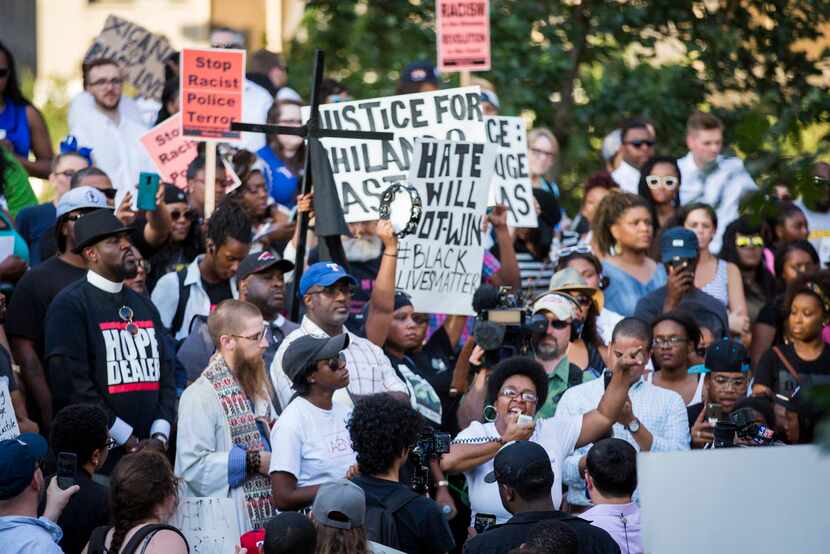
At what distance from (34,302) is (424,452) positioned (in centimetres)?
260

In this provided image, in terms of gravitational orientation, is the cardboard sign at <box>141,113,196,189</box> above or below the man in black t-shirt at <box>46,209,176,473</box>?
above

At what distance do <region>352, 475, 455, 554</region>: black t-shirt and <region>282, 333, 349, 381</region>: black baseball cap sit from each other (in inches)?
46.7

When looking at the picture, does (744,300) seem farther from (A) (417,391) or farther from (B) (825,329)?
(A) (417,391)

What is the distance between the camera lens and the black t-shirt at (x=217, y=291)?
9.95 m

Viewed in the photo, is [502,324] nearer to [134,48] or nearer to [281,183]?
[281,183]

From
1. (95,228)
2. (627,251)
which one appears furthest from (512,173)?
(95,228)

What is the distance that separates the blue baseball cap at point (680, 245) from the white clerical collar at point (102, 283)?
4.16 meters

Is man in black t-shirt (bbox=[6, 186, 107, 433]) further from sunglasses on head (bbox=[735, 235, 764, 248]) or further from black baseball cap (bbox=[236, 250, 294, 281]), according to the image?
sunglasses on head (bbox=[735, 235, 764, 248])

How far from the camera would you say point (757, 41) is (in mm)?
16234

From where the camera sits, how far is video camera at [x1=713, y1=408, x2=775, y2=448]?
7922 millimetres

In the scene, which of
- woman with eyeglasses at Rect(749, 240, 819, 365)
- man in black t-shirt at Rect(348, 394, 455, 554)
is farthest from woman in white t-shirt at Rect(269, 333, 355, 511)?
woman with eyeglasses at Rect(749, 240, 819, 365)

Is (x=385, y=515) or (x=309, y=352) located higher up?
(x=309, y=352)

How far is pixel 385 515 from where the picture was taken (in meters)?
6.71

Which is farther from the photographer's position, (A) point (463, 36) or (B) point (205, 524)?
(A) point (463, 36)
